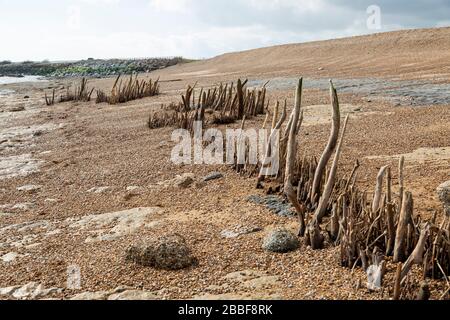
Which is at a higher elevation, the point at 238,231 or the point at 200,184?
the point at 200,184

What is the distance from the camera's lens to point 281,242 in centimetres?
351

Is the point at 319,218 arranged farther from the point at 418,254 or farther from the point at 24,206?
the point at 24,206

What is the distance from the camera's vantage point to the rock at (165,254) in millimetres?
3391

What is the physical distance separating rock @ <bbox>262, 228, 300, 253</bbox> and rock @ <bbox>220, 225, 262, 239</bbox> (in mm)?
325

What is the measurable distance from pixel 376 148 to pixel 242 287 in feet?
12.6

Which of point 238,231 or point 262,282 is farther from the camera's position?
point 238,231

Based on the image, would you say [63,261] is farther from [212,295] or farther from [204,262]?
[212,295]

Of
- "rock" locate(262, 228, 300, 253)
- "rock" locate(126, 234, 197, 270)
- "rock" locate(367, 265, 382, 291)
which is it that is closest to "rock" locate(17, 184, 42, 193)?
"rock" locate(126, 234, 197, 270)

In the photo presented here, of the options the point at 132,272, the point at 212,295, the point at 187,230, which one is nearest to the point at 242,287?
the point at 212,295

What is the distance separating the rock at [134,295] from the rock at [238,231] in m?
0.94

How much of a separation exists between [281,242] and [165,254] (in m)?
0.82

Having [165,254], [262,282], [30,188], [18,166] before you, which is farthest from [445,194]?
[18,166]

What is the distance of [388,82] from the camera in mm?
12859

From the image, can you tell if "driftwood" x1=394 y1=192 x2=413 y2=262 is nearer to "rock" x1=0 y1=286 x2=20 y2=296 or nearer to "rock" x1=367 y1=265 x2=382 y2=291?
"rock" x1=367 y1=265 x2=382 y2=291
